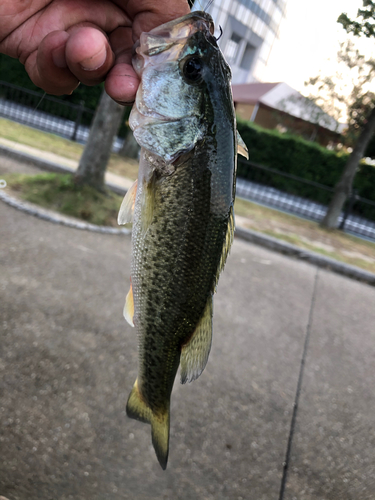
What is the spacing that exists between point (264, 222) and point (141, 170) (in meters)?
9.37

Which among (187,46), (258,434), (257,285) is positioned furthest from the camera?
(257,285)

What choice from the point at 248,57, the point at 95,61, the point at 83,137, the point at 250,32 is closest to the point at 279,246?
the point at 95,61

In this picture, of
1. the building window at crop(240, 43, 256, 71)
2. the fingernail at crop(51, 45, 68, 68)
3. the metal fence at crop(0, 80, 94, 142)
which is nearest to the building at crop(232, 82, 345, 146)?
the metal fence at crop(0, 80, 94, 142)

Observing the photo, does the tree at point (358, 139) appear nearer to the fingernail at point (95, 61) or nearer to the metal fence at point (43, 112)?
the metal fence at point (43, 112)

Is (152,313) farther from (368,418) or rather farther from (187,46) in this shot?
(368,418)

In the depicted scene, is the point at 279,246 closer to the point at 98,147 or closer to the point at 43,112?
the point at 98,147

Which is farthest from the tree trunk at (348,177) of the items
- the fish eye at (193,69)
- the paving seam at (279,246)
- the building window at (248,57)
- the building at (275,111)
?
the building window at (248,57)

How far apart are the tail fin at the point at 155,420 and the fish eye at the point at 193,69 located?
1.26 m

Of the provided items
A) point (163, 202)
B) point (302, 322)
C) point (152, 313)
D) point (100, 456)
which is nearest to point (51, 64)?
point (163, 202)

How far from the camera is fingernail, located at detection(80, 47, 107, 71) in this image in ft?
4.97

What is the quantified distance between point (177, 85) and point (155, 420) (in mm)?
1334

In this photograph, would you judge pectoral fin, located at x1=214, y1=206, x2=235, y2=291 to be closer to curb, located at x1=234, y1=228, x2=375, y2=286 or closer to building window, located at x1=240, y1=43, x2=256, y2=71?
curb, located at x1=234, y1=228, x2=375, y2=286

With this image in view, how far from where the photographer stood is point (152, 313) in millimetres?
1597

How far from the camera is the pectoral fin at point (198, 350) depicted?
1543mm
